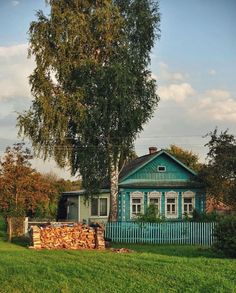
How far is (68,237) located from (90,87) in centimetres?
997

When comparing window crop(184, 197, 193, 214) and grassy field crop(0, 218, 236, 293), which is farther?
window crop(184, 197, 193, 214)

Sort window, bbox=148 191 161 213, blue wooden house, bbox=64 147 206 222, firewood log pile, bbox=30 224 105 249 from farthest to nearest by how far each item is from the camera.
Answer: window, bbox=148 191 161 213 < blue wooden house, bbox=64 147 206 222 < firewood log pile, bbox=30 224 105 249

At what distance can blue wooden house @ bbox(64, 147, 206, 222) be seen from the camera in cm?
3800

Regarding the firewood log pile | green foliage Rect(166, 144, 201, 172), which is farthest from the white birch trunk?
green foliage Rect(166, 144, 201, 172)

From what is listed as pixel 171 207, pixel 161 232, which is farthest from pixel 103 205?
pixel 161 232

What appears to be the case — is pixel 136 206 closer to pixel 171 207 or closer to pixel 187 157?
pixel 171 207

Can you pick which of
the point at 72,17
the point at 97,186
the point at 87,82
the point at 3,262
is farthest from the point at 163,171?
the point at 3,262

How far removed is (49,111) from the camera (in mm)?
29703

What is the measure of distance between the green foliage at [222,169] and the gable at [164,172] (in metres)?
2.61

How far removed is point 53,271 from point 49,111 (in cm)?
1738

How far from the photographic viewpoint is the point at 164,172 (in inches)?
1529

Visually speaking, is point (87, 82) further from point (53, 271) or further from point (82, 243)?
point (53, 271)

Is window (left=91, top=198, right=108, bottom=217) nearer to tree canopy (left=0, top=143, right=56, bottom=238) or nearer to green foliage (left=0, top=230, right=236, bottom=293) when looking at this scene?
tree canopy (left=0, top=143, right=56, bottom=238)

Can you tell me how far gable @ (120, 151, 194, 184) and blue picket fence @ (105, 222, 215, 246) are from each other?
9.16 meters
